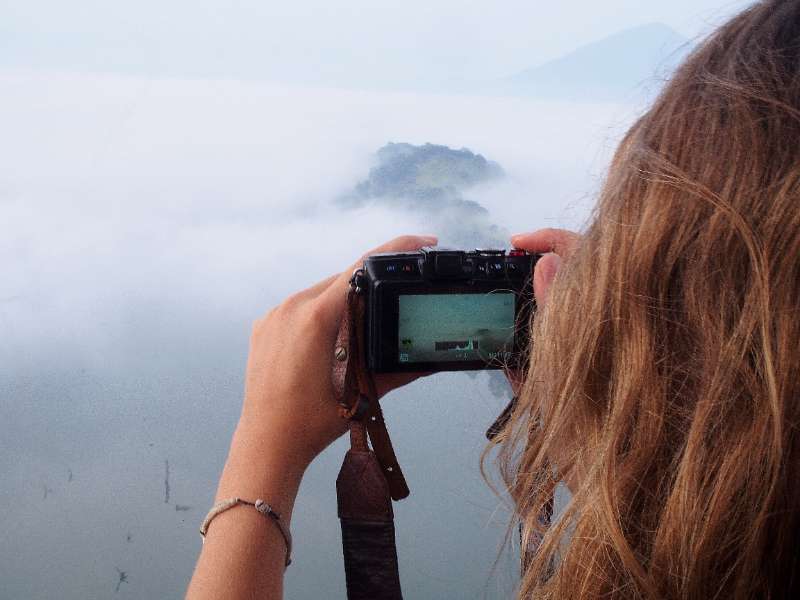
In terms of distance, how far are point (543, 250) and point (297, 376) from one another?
193mm

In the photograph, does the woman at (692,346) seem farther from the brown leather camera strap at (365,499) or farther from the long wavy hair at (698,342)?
the brown leather camera strap at (365,499)

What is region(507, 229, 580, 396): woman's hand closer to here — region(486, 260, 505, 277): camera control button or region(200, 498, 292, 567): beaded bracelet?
region(486, 260, 505, 277): camera control button

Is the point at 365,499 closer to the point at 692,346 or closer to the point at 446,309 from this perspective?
the point at 446,309

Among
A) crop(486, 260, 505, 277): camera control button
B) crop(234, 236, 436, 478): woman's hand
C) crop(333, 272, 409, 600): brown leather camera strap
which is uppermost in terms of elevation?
crop(486, 260, 505, 277): camera control button

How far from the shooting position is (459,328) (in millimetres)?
617

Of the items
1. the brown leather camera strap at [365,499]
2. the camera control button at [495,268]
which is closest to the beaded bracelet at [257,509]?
the brown leather camera strap at [365,499]

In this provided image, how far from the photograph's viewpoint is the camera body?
60 centimetres

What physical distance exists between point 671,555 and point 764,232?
5.8 inches

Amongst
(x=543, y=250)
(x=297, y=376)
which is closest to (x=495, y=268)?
(x=543, y=250)

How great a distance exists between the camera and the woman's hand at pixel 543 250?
543mm

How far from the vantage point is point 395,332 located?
60 centimetres

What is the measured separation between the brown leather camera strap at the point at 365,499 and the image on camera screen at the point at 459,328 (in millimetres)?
40

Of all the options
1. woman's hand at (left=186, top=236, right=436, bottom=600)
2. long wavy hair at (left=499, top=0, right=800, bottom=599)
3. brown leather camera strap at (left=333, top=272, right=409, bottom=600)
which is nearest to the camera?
long wavy hair at (left=499, top=0, right=800, bottom=599)

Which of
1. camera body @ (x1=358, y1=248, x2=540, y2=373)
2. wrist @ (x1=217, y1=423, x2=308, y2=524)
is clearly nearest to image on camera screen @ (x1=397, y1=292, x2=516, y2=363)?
camera body @ (x1=358, y1=248, x2=540, y2=373)
